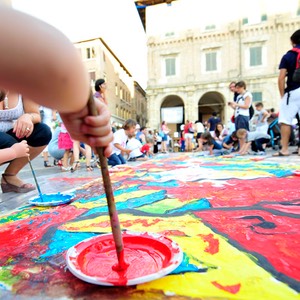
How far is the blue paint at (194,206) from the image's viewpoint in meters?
1.45

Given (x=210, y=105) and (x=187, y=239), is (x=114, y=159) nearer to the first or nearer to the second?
(x=187, y=239)

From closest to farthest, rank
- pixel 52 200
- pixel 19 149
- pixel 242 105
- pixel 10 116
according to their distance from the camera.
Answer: pixel 52 200, pixel 19 149, pixel 10 116, pixel 242 105

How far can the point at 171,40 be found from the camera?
20.0 metres

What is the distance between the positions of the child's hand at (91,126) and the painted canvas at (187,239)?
39cm

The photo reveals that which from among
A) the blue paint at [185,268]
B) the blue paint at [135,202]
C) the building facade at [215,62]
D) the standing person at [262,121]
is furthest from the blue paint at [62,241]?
the building facade at [215,62]

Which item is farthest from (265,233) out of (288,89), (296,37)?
(296,37)

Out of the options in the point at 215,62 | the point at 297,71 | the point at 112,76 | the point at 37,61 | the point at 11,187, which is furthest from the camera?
the point at 112,76

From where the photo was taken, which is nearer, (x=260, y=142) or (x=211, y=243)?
(x=211, y=243)

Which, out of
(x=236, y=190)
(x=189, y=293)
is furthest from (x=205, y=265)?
(x=236, y=190)

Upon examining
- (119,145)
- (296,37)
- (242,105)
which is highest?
(296,37)

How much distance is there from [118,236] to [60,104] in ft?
1.30

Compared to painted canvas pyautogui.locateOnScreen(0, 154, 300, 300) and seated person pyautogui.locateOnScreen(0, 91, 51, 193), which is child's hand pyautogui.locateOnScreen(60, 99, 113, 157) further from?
seated person pyautogui.locateOnScreen(0, 91, 51, 193)

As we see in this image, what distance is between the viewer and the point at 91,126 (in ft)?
2.09

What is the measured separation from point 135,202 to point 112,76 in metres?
24.2
